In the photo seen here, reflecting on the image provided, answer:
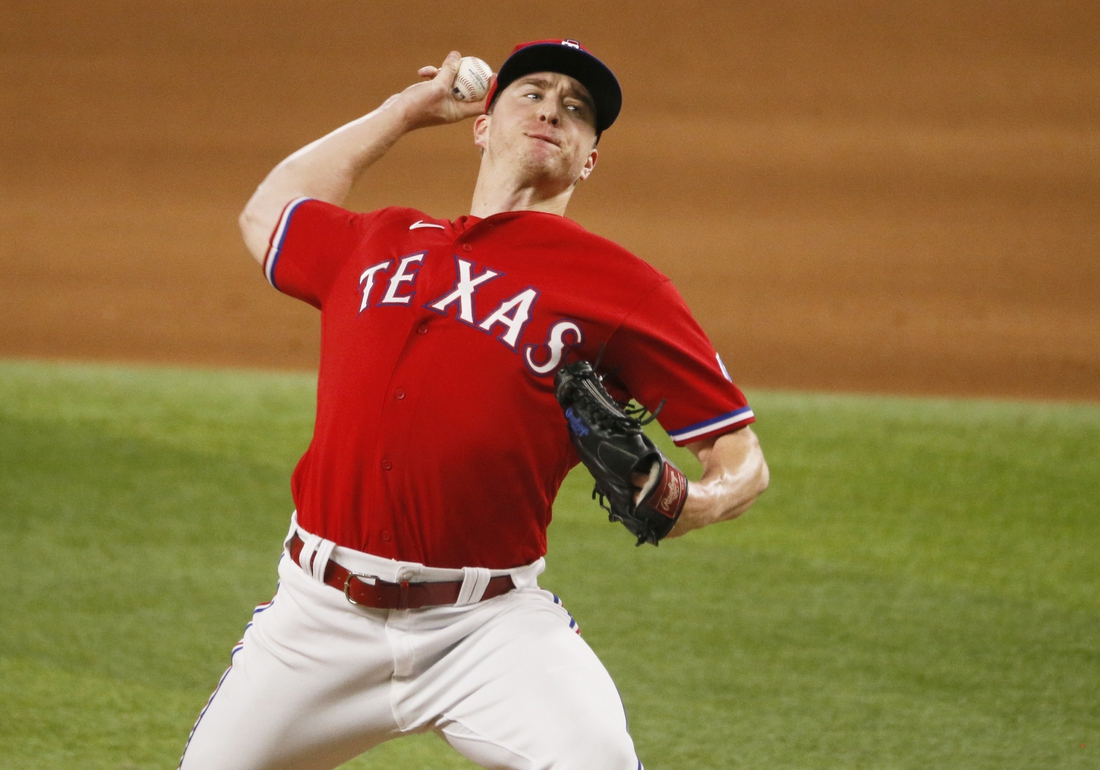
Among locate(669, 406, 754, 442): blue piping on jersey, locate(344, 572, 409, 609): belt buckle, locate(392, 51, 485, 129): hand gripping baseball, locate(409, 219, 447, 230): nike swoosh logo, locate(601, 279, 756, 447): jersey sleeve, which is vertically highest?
locate(392, 51, 485, 129): hand gripping baseball

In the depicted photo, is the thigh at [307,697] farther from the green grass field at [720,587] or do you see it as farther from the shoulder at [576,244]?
the green grass field at [720,587]

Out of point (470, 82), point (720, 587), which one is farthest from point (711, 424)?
point (720, 587)

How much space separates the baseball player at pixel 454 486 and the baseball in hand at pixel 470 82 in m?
0.47

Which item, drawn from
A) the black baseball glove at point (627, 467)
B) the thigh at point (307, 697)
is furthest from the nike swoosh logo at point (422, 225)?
the thigh at point (307, 697)

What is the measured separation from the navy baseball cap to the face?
1 centimetres

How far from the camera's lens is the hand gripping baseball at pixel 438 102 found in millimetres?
2580

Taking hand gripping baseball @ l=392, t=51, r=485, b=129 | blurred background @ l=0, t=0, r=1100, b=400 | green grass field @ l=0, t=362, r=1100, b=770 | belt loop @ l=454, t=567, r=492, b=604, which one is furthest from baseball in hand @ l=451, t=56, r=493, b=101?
blurred background @ l=0, t=0, r=1100, b=400

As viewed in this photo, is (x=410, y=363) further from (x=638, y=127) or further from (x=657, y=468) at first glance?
(x=638, y=127)

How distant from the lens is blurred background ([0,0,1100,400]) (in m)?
10.1

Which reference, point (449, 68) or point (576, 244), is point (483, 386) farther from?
point (449, 68)

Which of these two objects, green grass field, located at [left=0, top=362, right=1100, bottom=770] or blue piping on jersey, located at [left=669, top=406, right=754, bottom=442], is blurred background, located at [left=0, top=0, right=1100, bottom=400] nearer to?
green grass field, located at [left=0, top=362, right=1100, bottom=770]

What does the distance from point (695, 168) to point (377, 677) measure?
9.53 meters

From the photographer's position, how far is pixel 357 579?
83.3 inches

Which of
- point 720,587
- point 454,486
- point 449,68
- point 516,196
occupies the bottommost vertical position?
point 720,587
